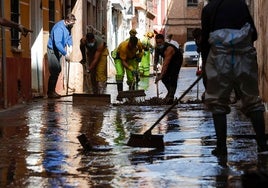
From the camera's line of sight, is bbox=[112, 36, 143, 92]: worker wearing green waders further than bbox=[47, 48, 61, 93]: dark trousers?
Yes

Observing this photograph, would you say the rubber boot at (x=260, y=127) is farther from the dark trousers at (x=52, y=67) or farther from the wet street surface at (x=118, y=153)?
the dark trousers at (x=52, y=67)

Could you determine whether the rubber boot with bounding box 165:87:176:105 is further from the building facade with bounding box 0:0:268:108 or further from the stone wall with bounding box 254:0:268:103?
the stone wall with bounding box 254:0:268:103

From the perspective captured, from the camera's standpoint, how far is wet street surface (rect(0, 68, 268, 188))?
6.35 m

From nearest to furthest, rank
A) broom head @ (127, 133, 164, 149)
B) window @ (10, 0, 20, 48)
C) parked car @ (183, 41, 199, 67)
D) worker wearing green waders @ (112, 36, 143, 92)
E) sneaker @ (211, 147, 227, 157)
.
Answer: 1. sneaker @ (211, 147, 227, 157)
2. broom head @ (127, 133, 164, 149)
3. window @ (10, 0, 20, 48)
4. worker wearing green waders @ (112, 36, 143, 92)
5. parked car @ (183, 41, 199, 67)

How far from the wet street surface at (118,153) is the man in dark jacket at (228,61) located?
1.33ft

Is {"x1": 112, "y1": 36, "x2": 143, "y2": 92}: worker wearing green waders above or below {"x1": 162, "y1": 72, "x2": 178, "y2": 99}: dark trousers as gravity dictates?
above

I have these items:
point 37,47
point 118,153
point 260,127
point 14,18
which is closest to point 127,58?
point 37,47

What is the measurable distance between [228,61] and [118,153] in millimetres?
1473

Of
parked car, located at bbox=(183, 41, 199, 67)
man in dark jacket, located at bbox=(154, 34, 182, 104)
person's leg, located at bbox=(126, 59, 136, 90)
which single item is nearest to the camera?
man in dark jacket, located at bbox=(154, 34, 182, 104)

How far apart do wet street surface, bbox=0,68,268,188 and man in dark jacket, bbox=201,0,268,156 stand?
0.41 metres

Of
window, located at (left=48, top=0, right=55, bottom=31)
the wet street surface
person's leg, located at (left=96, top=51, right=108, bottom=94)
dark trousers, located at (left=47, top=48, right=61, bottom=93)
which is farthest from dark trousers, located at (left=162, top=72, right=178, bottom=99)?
window, located at (left=48, top=0, right=55, bottom=31)

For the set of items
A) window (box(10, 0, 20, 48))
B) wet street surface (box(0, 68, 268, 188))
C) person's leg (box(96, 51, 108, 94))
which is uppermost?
window (box(10, 0, 20, 48))

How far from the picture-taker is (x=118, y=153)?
797 cm

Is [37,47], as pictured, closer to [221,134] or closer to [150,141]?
[150,141]
